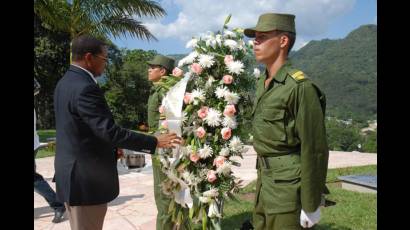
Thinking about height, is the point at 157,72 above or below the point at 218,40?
below

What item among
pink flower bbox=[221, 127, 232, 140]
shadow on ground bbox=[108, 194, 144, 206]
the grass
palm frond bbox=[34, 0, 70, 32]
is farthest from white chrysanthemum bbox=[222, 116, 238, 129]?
palm frond bbox=[34, 0, 70, 32]

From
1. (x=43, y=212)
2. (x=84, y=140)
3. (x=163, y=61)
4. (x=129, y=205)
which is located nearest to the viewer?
(x=84, y=140)

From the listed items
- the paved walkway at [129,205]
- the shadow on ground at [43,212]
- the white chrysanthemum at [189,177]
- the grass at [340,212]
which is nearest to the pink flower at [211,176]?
the white chrysanthemum at [189,177]

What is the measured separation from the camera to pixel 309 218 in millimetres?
2547

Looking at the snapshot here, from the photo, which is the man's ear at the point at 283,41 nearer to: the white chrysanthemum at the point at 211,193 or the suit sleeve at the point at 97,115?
the suit sleeve at the point at 97,115

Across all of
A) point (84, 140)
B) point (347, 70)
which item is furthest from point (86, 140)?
point (347, 70)

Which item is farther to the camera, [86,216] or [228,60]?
[228,60]

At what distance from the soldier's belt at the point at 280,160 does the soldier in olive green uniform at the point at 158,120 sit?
1366mm

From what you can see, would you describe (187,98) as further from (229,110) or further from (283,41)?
(283,41)

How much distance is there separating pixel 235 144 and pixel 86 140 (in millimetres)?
1300

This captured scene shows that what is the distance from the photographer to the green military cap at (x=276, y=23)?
2.79 metres

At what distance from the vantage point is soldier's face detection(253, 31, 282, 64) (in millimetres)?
2826
